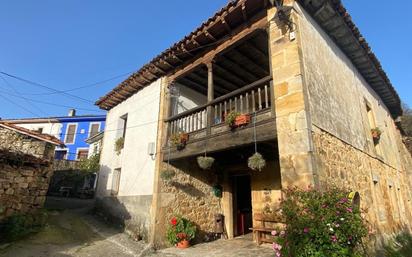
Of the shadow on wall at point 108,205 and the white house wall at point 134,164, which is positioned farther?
the shadow on wall at point 108,205

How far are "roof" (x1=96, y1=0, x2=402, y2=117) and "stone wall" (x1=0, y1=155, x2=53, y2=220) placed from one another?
4.38 m

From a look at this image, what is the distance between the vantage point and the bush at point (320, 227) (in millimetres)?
3547

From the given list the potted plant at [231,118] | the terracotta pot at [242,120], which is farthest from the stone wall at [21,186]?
the terracotta pot at [242,120]

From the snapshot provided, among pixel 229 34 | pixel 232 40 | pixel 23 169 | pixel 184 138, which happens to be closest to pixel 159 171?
pixel 184 138

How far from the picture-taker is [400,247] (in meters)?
6.84

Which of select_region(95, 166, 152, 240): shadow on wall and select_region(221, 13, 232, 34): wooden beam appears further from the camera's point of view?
select_region(95, 166, 152, 240): shadow on wall

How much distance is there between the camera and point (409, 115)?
755 inches

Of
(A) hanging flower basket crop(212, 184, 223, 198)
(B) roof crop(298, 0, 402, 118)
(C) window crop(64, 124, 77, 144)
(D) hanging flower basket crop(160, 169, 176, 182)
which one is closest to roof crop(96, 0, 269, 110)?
(B) roof crop(298, 0, 402, 118)

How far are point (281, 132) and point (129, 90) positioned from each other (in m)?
7.21

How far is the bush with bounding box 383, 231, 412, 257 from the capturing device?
6.03m

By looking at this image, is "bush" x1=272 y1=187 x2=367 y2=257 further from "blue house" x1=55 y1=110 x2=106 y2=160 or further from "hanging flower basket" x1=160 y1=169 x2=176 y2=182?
"blue house" x1=55 y1=110 x2=106 y2=160

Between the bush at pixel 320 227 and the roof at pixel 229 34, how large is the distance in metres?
4.48

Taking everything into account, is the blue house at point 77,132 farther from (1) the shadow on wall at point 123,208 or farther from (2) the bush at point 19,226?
(2) the bush at point 19,226

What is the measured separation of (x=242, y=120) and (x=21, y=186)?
6463mm
